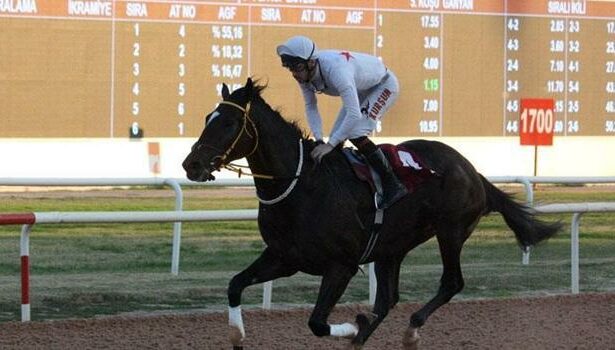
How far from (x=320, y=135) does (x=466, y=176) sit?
0.89m

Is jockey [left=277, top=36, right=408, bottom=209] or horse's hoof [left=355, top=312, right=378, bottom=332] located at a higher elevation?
jockey [left=277, top=36, right=408, bottom=209]

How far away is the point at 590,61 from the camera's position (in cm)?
1725

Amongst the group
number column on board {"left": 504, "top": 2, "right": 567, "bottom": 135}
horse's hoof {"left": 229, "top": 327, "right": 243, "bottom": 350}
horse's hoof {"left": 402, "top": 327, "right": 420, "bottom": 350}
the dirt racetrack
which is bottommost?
the dirt racetrack

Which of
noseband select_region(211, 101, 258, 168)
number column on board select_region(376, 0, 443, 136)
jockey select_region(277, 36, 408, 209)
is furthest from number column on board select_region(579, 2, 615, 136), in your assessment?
noseband select_region(211, 101, 258, 168)

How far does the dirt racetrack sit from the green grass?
636mm

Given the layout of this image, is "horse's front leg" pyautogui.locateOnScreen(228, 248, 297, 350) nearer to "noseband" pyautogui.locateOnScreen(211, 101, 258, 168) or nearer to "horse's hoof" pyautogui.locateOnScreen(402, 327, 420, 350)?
"noseband" pyautogui.locateOnScreen(211, 101, 258, 168)

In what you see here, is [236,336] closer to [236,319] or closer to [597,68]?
[236,319]

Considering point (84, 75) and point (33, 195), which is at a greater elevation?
point (84, 75)

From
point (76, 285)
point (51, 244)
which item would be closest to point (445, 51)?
point (51, 244)

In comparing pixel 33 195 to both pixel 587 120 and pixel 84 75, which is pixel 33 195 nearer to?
pixel 84 75

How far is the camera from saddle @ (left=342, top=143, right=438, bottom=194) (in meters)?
5.71

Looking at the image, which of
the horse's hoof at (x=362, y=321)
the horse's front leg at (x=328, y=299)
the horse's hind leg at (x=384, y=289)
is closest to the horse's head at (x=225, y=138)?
the horse's front leg at (x=328, y=299)

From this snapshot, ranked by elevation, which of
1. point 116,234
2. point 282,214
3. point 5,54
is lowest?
point 116,234

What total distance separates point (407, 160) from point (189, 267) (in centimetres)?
378
